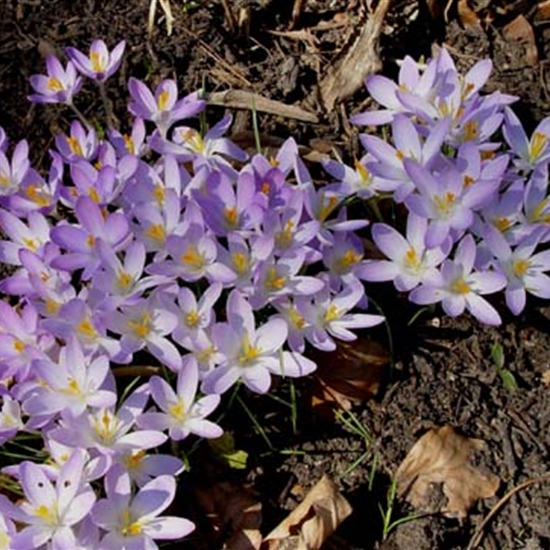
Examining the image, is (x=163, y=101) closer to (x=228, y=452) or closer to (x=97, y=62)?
(x=97, y=62)

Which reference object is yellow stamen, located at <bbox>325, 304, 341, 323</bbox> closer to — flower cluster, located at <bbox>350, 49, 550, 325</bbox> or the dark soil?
flower cluster, located at <bbox>350, 49, 550, 325</bbox>

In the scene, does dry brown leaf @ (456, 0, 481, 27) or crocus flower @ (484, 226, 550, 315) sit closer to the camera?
crocus flower @ (484, 226, 550, 315)

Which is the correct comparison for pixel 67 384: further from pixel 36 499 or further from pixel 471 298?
pixel 471 298

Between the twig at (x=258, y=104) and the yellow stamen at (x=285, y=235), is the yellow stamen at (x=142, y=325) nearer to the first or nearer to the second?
the yellow stamen at (x=285, y=235)

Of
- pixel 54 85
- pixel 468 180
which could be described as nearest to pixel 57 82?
pixel 54 85

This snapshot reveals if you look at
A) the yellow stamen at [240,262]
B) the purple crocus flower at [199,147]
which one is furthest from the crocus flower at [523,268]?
the purple crocus flower at [199,147]

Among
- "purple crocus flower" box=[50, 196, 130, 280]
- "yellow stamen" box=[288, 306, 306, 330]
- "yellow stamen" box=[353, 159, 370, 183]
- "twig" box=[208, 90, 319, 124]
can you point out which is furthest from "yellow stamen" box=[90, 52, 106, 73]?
"yellow stamen" box=[288, 306, 306, 330]

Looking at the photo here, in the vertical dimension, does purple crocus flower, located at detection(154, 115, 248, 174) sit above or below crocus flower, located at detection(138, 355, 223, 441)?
above
